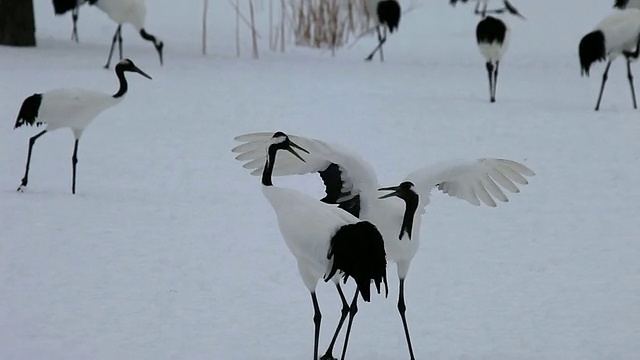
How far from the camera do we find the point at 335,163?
4.14 metres

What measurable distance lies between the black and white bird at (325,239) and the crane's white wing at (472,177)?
0.49 m

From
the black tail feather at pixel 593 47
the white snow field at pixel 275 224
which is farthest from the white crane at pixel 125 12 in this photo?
the black tail feather at pixel 593 47

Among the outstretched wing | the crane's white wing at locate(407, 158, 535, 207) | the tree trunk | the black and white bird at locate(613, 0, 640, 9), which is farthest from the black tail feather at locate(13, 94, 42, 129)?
the black and white bird at locate(613, 0, 640, 9)

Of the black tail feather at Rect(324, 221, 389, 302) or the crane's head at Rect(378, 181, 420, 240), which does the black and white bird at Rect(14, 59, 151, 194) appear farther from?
the black tail feather at Rect(324, 221, 389, 302)

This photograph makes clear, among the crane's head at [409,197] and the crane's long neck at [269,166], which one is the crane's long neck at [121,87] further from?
the crane's head at [409,197]

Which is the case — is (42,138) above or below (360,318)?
below

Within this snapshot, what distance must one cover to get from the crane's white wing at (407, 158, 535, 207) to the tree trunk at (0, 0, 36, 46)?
28.4 feet

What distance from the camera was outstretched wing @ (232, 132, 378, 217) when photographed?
406 centimetres

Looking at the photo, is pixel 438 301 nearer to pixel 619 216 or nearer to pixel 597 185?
pixel 619 216

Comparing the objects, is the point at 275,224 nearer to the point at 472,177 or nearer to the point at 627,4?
the point at 472,177

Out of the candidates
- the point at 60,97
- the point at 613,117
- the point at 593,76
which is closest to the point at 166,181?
the point at 60,97

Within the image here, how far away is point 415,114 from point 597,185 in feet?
8.71

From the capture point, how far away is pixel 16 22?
40.3ft

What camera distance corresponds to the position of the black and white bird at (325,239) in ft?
11.8
